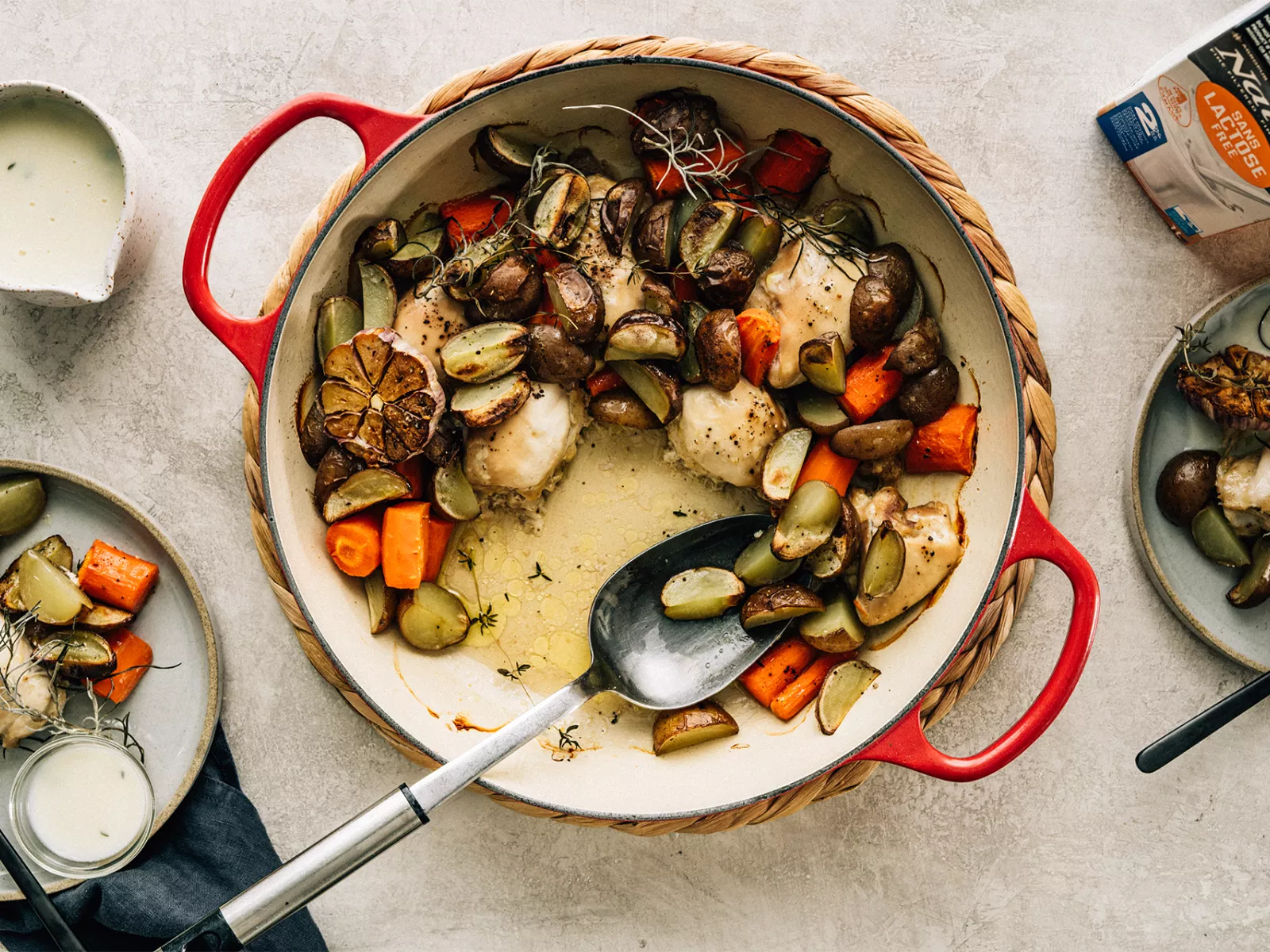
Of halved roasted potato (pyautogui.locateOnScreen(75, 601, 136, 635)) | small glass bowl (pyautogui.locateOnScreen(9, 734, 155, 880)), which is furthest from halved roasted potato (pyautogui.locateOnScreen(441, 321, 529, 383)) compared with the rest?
small glass bowl (pyautogui.locateOnScreen(9, 734, 155, 880))

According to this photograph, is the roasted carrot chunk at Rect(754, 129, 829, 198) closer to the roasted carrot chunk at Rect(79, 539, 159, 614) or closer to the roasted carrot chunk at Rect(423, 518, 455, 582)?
the roasted carrot chunk at Rect(423, 518, 455, 582)

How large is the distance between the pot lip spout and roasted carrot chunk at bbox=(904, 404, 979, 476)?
4.13 ft

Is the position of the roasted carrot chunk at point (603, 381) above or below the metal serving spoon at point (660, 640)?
above

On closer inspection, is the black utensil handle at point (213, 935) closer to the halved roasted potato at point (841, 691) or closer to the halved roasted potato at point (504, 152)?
the halved roasted potato at point (841, 691)

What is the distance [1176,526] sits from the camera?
1.55m

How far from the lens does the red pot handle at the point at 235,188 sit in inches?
48.6

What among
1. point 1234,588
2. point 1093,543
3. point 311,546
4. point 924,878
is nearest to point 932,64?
point 1093,543

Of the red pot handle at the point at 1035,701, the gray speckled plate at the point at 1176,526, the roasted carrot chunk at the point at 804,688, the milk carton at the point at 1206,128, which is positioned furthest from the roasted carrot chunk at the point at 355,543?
the milk carton at the point at 1206,128

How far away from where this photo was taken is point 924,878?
1613 mm

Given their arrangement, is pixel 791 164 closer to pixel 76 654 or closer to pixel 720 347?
pixel 720 347

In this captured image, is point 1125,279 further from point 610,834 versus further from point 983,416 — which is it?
point 610,834

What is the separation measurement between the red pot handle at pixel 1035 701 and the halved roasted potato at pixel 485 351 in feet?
2.51

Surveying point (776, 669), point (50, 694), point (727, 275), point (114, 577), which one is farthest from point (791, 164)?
point (50, 694)

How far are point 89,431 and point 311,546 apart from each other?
1.63 ft
